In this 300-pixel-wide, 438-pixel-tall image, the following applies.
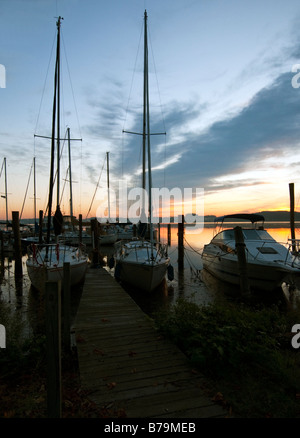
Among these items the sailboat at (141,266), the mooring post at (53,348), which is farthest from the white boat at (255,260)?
the mooring post at (53,348)

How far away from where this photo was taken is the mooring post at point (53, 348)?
3.01 m

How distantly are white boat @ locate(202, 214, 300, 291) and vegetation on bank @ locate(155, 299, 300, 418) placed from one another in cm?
521

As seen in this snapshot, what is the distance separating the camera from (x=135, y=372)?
13.8ft

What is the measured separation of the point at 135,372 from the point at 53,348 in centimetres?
176

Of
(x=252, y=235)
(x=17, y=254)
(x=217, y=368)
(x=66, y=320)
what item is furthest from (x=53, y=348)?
(x=17, y=254)

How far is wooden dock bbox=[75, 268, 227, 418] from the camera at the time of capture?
11.0 ft

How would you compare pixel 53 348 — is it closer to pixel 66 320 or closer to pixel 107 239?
pixel 66 320

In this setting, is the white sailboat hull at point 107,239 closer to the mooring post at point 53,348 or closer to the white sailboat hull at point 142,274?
the white sailboat hull at point 142,274

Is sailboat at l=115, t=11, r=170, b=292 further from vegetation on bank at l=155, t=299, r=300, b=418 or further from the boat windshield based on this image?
vegetation on bank at l=155, t=299, r=300, b=418

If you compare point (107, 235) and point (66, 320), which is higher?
point (66, 320)

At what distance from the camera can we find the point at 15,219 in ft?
52.2

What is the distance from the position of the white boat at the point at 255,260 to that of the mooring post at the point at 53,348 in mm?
8771

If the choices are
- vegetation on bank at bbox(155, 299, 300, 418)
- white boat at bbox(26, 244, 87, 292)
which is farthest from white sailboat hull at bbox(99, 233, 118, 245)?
vegetation on bank at bbox(155, 299, 300, 418)
